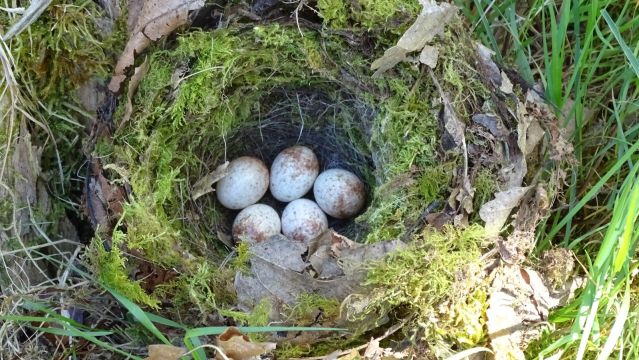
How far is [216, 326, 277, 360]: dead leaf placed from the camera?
177 centimetres

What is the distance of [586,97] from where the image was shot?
247 cm

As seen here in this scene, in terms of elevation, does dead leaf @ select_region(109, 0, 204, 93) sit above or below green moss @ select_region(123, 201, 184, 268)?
above

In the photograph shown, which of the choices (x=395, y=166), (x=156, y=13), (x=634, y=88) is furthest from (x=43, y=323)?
(x=634, y=88)

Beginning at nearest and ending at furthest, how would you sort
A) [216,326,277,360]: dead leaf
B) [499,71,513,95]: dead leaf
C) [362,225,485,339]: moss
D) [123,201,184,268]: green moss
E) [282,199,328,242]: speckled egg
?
[216,326,277,360]: dead leaf → [362,225,485,339]: moss → [123,201,184,268]: green moss → [499,71,513,95]: dead leaf → [282,199,328,242]: speckled egg

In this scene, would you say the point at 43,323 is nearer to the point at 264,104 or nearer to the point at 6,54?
the point at 6,54

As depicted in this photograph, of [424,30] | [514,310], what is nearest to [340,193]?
[424,30]

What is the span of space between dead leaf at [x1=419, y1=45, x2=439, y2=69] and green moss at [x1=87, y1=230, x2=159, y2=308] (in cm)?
107

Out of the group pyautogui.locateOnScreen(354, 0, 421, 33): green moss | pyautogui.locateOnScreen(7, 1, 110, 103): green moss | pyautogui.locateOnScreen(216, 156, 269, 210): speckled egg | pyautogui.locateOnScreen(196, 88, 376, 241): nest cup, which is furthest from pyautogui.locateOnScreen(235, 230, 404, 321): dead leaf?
pyautogui.locateOnScreen(7, 1, 110, 103): green moss

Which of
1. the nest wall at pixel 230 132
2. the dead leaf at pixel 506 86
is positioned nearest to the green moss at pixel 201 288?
the nest wall at pixel 230 132

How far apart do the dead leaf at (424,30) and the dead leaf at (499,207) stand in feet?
1.59

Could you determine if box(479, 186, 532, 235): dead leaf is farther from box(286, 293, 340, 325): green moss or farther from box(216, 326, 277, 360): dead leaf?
box(216, 326, 277, 360): dead leaf

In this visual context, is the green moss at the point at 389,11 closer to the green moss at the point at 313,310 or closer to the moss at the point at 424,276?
the moss at the point at 424,276

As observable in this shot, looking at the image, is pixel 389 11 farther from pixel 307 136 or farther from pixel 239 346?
pixel 239 346

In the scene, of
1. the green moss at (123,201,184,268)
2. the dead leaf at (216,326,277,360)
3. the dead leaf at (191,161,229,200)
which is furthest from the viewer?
the dead leaf at (191,161,229,200)
